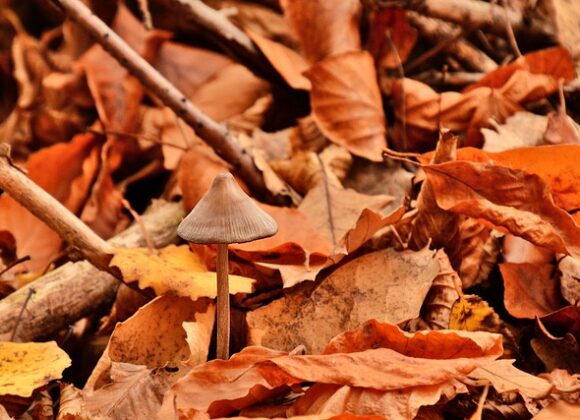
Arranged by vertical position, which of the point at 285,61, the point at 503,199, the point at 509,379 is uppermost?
the point at 285,61

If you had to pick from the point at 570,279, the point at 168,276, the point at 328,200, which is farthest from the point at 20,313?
the point at 570,279

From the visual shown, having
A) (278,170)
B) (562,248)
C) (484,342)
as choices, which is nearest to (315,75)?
(278,170)

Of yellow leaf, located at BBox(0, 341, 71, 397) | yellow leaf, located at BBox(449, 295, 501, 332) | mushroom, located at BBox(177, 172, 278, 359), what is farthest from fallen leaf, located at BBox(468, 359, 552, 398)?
yellow leaf, located at BBox(0, 341, 71, 397)

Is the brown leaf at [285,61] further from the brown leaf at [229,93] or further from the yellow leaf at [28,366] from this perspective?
the yellow leaf at [28,366]

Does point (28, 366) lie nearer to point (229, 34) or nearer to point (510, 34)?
point (229, 34)

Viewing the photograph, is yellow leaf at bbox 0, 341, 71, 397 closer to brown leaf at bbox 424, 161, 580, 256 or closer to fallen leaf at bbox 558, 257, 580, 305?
brown leaf at bbox 424, 161, 580, 256
